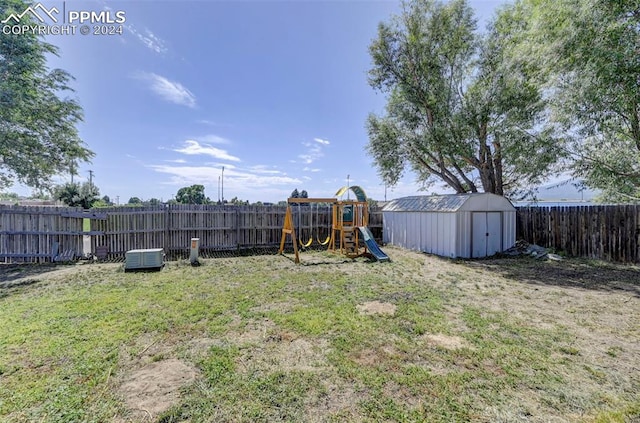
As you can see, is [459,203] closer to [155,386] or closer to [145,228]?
[155,386]

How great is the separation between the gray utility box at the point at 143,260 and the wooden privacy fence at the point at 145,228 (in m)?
2.03

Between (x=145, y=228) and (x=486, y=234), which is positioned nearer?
(x=145, y=228)

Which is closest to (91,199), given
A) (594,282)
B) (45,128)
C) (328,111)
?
(45,128)

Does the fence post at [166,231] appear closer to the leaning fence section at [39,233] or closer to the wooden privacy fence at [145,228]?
the wooden privacy fence at [145,228]

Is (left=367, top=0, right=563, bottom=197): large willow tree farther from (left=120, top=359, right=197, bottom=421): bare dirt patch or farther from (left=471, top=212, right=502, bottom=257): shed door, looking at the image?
(left=120, top=359, right=197, bottom=421): bare dirt patch

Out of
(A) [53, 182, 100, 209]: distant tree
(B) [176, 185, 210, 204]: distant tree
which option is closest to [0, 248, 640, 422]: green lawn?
(A) [53, 182, 100, 209]: distant tree

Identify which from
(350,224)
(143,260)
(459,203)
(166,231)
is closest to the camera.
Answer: (143,260)

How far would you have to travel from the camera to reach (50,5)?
695cm

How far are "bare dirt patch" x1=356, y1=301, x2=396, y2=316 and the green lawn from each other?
0.08 meters

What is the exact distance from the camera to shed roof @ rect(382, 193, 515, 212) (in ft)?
29.2

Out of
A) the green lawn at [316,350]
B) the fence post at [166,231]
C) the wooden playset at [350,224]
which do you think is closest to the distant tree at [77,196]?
the fence post at [166,231]

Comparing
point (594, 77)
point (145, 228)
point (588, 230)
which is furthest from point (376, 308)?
point (588, 230)

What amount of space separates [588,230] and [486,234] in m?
2.87

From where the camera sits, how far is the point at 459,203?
349 inches
